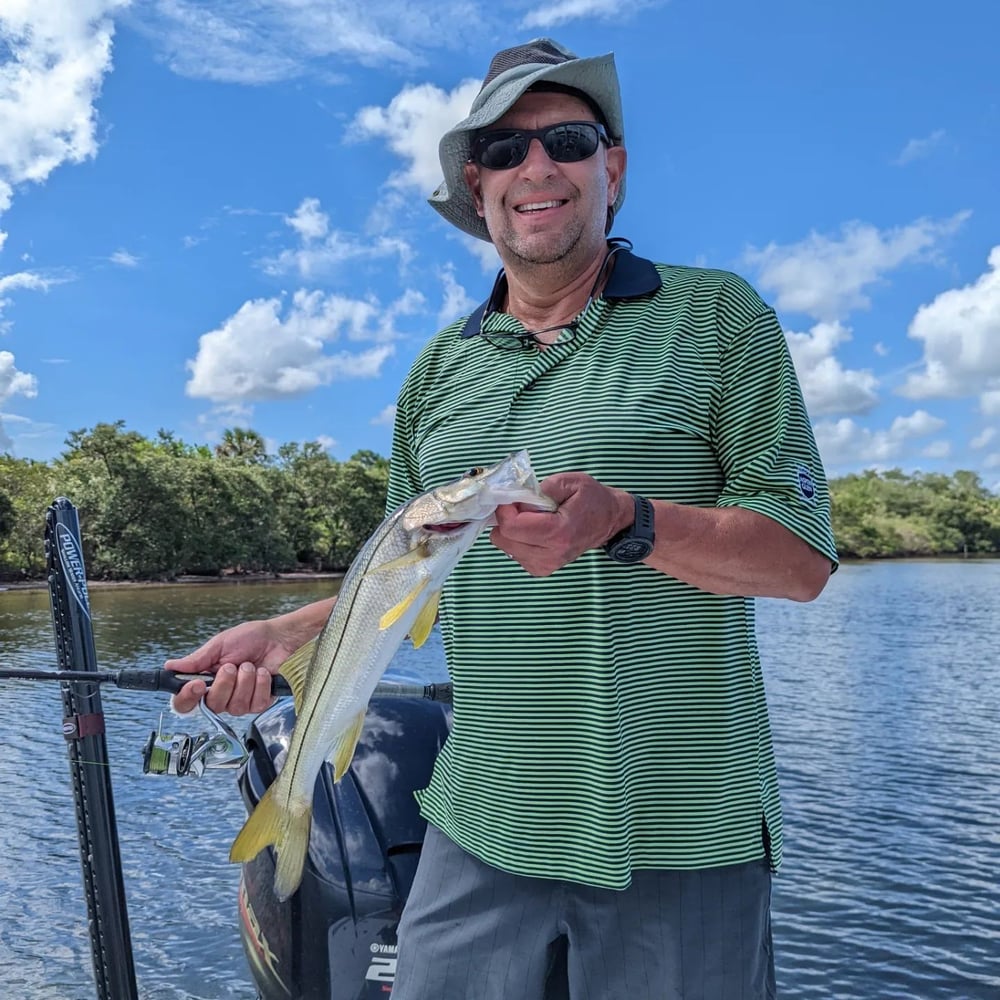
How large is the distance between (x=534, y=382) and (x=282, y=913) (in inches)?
74.2

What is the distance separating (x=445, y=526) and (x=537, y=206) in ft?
3.06

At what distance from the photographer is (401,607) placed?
6.14ft

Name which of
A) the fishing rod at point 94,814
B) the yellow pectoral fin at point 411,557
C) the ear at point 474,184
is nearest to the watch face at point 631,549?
the yellow pectoral fin at point 411,557

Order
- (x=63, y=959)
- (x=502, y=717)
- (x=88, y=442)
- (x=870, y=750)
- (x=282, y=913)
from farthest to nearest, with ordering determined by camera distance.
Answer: (x=88, y=442)
(x=870, y=750)
(x=63, y=959)
(x=282, y=913)
(x=502, y=717)

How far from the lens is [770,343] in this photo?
2.04m

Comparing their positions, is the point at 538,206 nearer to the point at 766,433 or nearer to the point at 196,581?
the point at 766,433

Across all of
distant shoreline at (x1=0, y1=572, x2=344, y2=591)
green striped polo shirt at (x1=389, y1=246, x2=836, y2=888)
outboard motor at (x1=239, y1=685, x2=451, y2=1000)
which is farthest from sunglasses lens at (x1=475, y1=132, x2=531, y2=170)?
distant shoreline at (x1=0, y1=572, x2=344, y2=591)

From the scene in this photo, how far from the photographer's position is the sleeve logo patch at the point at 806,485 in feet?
6.39

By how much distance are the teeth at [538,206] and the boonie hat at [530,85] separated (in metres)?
0.23

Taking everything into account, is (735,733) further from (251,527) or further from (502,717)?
(251,527)

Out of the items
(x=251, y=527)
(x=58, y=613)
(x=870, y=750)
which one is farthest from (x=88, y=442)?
(x=58, y=613)

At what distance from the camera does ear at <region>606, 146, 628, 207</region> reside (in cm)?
257

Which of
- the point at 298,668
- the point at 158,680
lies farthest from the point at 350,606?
the point at 158,680

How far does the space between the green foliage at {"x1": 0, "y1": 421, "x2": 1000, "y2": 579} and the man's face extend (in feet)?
161
